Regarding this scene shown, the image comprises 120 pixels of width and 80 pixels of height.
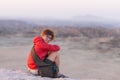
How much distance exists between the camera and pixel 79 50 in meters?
13.7

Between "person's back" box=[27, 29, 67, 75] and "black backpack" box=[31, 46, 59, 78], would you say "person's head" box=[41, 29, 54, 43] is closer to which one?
"person's back" box=[27, 29, 67, 75]

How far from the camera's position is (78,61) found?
1148 cm

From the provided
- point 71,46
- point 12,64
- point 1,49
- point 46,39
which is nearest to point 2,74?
point 46,39

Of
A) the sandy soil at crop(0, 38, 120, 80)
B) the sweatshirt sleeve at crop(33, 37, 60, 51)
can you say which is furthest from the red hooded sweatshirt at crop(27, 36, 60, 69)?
the sandy soil at crop(0, 38, 120, 80)

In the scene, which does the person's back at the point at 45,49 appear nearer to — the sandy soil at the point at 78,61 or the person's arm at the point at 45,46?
the person's arm at the point at 45,46

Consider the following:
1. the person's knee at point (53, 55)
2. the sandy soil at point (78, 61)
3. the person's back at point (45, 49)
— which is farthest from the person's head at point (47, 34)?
the sandy soil at point (78, 61)

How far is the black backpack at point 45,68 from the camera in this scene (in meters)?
6.88

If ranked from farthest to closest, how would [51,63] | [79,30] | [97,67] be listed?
[79,30] → [97,67] → [51,63]

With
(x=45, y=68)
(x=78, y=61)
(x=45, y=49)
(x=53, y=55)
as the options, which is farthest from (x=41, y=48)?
(x=78, y=61)

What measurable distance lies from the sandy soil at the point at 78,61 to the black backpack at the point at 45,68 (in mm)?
2447

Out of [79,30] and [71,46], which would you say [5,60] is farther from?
[79,30]

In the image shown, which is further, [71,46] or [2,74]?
[71,46]

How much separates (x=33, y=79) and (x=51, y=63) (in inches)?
21.5

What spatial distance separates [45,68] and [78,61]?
4.66 m
